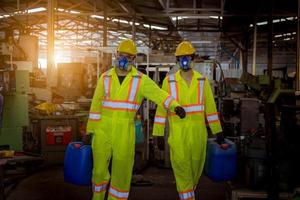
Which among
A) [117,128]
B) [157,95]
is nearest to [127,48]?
[157,95]

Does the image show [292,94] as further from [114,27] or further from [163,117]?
[114,27]

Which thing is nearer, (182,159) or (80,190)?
(182,159)

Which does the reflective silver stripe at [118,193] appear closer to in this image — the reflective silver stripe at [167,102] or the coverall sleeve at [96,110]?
the coverall sleeve at [96,110]

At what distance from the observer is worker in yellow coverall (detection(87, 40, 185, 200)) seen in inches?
154

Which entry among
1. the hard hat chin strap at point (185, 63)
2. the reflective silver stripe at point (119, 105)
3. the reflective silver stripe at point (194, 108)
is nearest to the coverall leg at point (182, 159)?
the reflective silver stripe at point (194, 108)

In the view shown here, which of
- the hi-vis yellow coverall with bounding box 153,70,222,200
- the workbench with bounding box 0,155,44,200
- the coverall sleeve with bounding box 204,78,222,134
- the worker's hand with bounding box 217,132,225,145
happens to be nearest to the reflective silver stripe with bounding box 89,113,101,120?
the hi-vis yellow coverall with bounding box 153,70,222,200

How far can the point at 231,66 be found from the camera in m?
29.6

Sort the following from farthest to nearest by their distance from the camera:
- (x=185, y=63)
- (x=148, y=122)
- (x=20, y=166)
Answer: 1. (x=148, y=122)
2. (x=20, y=166)
3. (x=185, y=63)

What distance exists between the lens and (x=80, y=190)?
18.1ft

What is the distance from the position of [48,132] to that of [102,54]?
9.30 ft

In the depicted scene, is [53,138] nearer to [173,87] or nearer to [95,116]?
[95,116]

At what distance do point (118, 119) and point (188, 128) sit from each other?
2.42 feet

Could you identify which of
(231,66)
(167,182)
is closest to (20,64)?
(167,182)

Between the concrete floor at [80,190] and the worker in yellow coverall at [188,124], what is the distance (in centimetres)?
131
